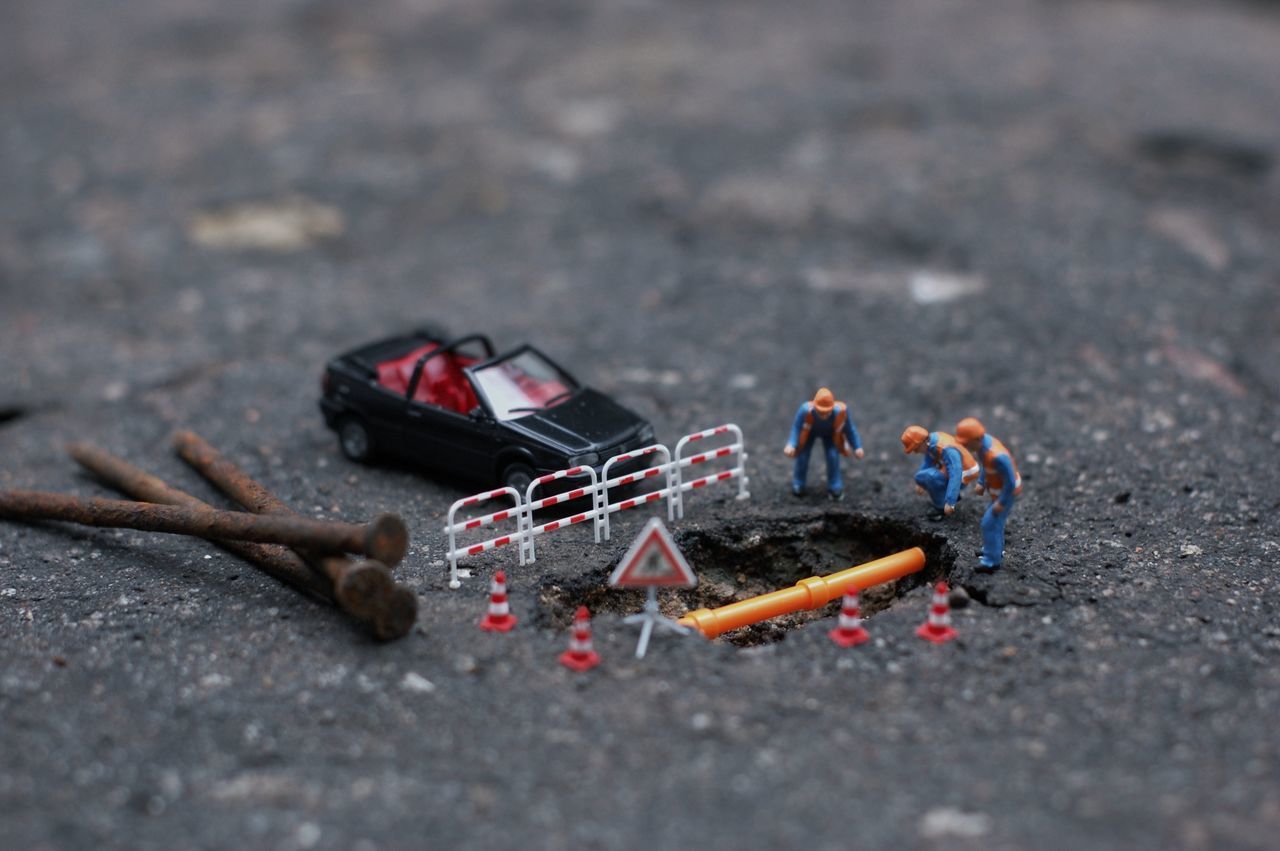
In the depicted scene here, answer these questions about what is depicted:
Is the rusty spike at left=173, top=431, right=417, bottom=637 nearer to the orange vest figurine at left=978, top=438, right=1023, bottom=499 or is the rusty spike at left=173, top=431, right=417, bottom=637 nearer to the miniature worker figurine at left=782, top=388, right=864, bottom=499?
the miniature worker figurine at left=782, top=388, right=864, bottom=499

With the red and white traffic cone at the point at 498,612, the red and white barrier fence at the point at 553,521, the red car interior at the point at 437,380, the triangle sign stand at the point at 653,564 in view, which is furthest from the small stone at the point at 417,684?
the red car interior at the point at 437,380

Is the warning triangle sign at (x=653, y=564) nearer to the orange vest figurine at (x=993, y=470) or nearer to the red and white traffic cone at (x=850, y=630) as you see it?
the red and white traffic cone at (x=850, y=630)

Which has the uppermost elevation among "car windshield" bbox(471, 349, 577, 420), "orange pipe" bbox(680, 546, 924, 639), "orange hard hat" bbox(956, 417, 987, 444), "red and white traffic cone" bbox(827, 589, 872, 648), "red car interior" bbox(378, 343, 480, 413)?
"orange hard hat" bbox(956, 417, 987, 444)

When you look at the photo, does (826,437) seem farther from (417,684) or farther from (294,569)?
(294,569)

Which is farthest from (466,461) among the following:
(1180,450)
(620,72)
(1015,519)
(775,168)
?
(620,72)

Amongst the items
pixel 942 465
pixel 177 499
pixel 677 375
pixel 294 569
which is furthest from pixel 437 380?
pixel 942 465

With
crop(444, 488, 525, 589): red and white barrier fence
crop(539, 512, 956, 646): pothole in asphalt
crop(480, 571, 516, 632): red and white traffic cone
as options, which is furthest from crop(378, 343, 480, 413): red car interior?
crop(480, 571, 516, 632): red and white traffic cone
